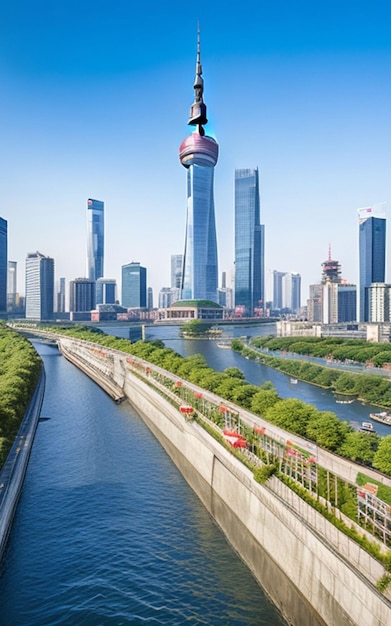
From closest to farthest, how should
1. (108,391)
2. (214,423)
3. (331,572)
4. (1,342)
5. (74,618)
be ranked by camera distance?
(331,572) → (74,618) → (214,423) → (108,391) → (1,342)

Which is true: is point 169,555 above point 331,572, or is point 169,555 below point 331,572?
below

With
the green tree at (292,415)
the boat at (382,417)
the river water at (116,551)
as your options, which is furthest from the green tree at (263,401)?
the boat at (382,417)

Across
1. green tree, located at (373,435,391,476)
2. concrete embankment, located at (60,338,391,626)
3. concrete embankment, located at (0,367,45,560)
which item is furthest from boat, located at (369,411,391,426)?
concrete embankment, located at (0,367,45,560)

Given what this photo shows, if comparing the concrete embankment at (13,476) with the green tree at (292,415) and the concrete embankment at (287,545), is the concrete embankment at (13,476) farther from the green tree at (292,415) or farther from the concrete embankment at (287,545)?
the green tree at (292,415)

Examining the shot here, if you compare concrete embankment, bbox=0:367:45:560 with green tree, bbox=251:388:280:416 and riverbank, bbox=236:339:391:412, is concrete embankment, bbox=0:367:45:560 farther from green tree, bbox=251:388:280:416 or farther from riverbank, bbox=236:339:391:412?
riverbank, bbox=236:339:391:412

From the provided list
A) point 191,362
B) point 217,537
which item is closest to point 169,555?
point 217,537

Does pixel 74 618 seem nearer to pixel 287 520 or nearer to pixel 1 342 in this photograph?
pixel 287 520

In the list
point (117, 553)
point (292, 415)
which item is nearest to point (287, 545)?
point (117, 553)
